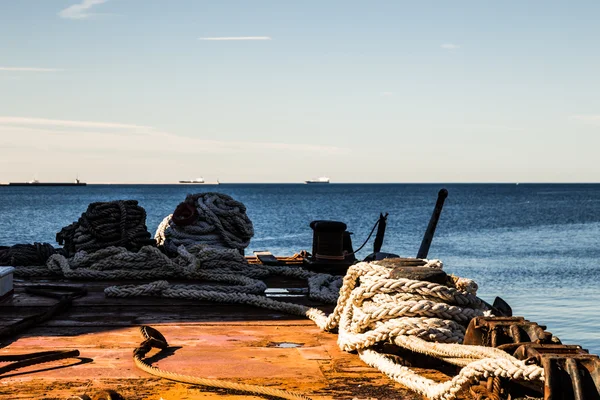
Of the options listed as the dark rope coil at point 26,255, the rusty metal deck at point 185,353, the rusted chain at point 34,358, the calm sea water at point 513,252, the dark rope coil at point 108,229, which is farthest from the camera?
the calm sea water at point 513,252

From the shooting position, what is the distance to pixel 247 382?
3.48 m

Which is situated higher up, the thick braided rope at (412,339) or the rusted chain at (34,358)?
the thick braided rope at (412,339)

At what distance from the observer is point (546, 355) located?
106 inches

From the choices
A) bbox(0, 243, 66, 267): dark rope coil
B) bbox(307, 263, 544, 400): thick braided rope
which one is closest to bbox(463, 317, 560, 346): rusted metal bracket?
bbox(307, 263, 544, 400): thick braided rope

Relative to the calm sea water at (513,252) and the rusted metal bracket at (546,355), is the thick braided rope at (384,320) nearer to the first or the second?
the rusted metal bracket at (546,355)

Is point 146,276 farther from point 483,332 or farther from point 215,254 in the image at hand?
point 483,332

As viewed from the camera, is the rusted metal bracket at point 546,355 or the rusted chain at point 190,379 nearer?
the rusted metal bracket at point 546,355

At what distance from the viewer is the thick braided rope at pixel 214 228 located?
8578 mm

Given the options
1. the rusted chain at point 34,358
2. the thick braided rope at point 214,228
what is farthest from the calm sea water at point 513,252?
the rusted chain at point 34,358

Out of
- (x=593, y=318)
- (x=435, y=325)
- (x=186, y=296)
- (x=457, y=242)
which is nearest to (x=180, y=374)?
(x=435, y=325)

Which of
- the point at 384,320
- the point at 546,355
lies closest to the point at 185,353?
the point at 384,320

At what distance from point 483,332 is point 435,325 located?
0.41 meters

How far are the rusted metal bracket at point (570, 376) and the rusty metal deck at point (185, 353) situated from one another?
77cm

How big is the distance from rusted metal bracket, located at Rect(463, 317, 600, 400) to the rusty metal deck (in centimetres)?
41
